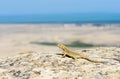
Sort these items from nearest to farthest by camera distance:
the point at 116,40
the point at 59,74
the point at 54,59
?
the point at 59,74 < the point at 54,59 < the point at 116,40

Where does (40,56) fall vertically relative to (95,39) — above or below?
above

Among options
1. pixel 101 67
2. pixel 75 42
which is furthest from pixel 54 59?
pixel 75 42

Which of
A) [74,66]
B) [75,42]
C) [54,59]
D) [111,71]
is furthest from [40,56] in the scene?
[75,42]

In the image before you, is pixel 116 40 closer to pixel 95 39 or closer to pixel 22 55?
pixel 95 39

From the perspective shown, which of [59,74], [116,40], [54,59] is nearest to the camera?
[59,74]

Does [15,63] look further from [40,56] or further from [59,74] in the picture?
[59,74]

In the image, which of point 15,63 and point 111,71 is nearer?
point 111,71
